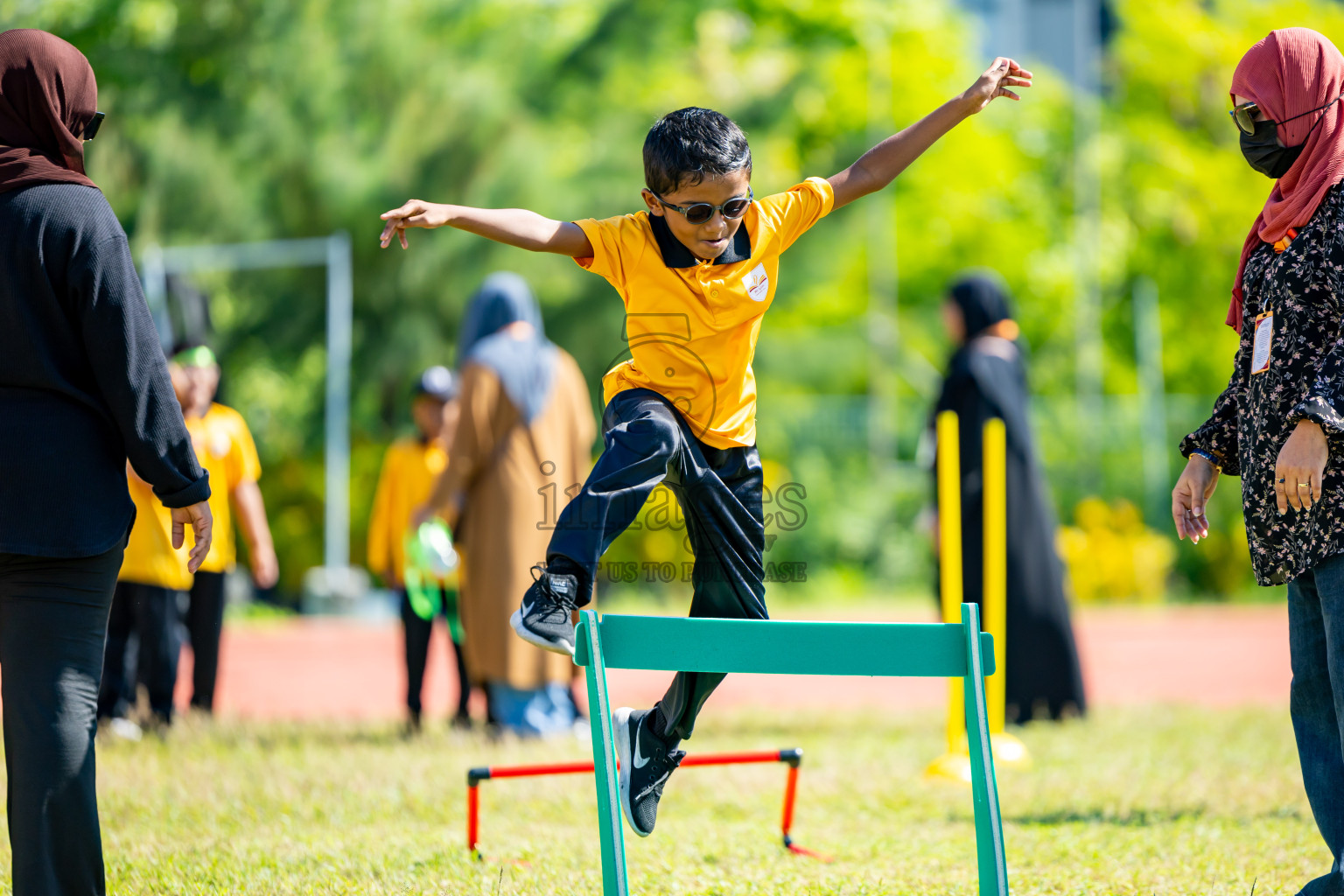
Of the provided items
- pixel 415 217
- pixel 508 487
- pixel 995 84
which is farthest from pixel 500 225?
pixel 508 487

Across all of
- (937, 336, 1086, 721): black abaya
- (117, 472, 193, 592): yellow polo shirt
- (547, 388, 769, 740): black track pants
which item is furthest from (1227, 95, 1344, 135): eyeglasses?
(117, 472, 193, 592): yellow polo shirt

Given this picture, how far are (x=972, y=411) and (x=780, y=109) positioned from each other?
11945 millimetres

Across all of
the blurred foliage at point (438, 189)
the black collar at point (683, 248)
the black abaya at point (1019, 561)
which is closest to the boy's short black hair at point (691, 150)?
the black collar at point (683, 248)

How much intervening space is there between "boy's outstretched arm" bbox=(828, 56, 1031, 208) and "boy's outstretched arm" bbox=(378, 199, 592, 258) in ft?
2.50

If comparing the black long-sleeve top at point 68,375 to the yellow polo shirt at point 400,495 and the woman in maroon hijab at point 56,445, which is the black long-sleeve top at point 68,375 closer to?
the woman in maroon hijab at point 56,445

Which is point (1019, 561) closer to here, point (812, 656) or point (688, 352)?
point (688, 352)

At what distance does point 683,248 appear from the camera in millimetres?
3594

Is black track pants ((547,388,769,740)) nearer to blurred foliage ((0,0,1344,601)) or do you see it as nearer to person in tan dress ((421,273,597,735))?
person in tan dress ((421,273,597,735))

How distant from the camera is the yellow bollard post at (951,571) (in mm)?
5730

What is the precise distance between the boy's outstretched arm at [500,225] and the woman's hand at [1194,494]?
1767 mm

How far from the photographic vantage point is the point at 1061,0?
34344mm

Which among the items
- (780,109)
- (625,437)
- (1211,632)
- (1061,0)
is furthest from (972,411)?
(1061,0)

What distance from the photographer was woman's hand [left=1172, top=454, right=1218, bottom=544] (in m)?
3.61

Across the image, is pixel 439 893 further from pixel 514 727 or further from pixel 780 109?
pixel 780 109
